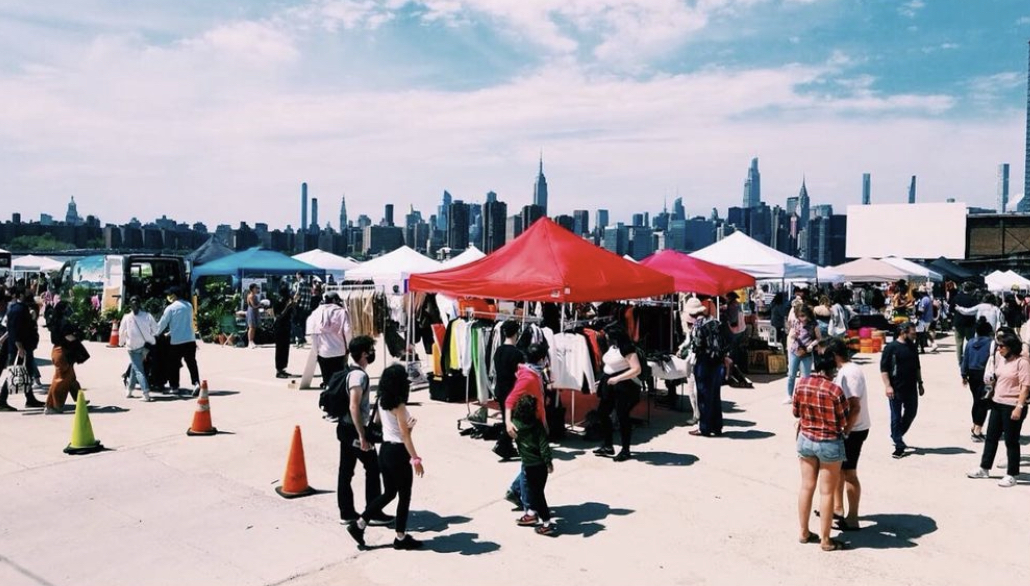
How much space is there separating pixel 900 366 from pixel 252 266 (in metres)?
18.5

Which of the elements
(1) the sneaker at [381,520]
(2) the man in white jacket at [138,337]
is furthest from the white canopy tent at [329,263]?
(1) the sneaker at [381,520]

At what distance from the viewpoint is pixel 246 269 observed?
22.2m

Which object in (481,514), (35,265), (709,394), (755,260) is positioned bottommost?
(481,514)

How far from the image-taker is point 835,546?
5.91 metres

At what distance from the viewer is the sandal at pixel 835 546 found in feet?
19.2

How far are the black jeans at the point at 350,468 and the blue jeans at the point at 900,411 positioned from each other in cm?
612

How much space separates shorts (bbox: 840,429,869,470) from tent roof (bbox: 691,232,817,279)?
1218cm

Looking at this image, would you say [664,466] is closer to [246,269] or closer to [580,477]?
[580,477]

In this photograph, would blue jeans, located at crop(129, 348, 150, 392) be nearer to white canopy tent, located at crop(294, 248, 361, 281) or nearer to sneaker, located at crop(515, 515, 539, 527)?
sneaker, located at crop(515, 515, 539, 527)

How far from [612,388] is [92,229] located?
184818 mm

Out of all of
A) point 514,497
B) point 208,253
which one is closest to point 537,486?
point 514,497

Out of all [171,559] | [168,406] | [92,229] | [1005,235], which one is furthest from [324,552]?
[92,229]

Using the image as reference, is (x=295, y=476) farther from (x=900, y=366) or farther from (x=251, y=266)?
(x=251, y=266)

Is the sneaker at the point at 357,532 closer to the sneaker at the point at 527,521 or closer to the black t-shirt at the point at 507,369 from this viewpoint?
the sneaker at the point at 527,521
